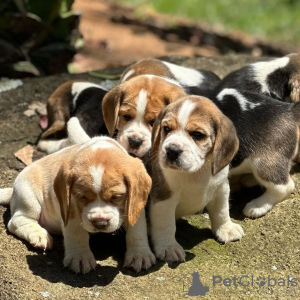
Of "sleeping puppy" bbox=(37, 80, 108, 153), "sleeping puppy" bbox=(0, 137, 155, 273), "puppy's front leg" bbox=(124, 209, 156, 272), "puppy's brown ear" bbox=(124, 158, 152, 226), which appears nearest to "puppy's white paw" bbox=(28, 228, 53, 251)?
"sleeping puppy" bbox=(0, 137, 155, 273)

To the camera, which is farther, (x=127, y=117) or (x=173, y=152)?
(x=127, y=117)

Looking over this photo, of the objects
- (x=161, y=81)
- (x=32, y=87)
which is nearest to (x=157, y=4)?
(x=32, y=87)

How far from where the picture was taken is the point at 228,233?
19.1 ft

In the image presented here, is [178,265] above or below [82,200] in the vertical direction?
below

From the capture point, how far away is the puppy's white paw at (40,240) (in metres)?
5.39

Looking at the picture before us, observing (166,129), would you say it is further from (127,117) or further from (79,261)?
(79,261)

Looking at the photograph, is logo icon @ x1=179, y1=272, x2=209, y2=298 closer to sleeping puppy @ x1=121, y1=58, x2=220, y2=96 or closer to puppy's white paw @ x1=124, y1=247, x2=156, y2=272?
puppy's white paw @ x1=124, y1=247, x2=156, y2=272

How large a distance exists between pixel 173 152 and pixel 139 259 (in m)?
0.93

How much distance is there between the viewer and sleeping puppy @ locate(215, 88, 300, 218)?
242 inches

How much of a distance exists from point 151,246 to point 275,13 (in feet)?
Result: 41.8

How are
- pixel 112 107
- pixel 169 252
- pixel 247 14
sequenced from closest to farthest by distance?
1. pixel 169 252
2. pixel 112 107
3. pixel 247 14

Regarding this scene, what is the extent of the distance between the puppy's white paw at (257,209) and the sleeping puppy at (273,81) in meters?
1.51

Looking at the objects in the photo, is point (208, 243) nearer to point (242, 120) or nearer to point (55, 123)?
point (242, 120)

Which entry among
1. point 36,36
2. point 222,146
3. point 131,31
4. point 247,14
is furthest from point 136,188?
point 247,14
